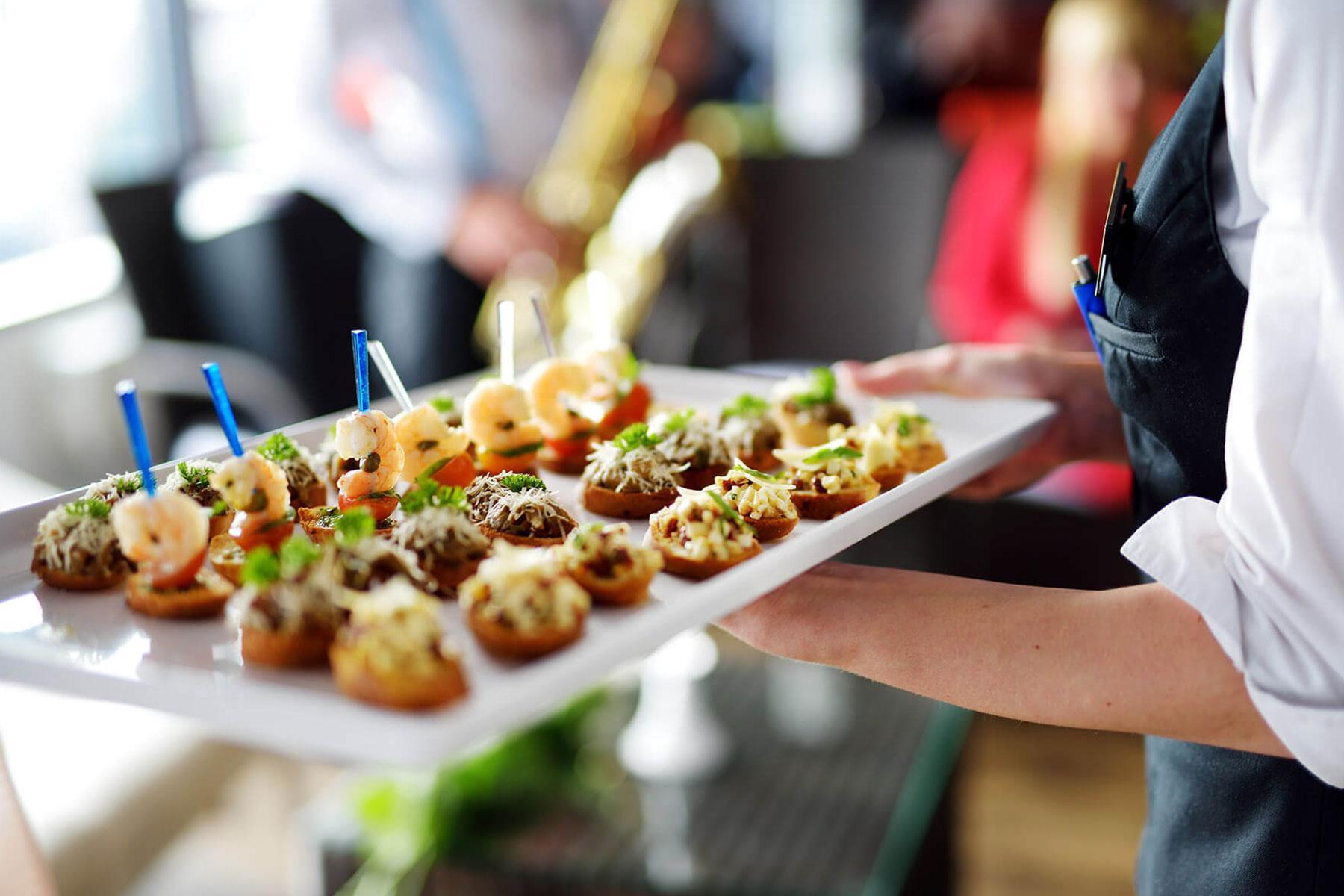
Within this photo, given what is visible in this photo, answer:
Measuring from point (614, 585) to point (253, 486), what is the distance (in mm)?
460

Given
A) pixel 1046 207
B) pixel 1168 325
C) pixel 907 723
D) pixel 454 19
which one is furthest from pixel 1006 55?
pixel 1168 325

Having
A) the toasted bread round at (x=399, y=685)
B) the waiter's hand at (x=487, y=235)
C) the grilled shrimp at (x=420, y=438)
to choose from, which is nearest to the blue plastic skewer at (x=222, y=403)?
the grilled shrimp at (x=420, y=438)

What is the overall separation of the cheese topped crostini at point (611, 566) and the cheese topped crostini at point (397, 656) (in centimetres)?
22

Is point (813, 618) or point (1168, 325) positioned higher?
point (1168, 325)

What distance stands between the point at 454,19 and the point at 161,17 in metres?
1.26

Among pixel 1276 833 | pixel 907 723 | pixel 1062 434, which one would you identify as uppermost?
pixel 1062 434

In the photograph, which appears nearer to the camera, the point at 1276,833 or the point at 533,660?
the point at 533,660

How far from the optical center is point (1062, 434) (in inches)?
82.5

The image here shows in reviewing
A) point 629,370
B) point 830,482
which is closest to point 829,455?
point 830,482

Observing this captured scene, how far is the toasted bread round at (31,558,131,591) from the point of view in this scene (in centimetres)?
140

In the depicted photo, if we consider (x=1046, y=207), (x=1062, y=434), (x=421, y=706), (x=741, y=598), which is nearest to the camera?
(x=421, y=706)

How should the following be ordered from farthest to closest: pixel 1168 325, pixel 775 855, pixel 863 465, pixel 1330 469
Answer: pixel 775 855 → pixel 863 465 → pixel 1168 325 → pixel 1330 469

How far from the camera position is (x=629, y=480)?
175 cm

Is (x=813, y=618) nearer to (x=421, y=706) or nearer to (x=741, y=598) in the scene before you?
(x=741, y=598)
